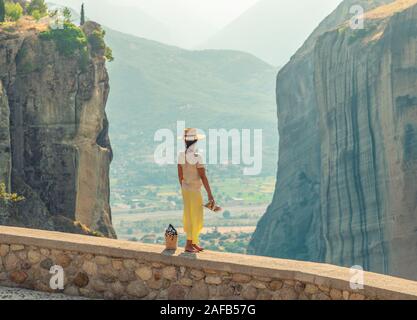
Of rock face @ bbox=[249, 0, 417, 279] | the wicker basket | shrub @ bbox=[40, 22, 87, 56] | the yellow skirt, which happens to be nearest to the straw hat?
the yellow skirt

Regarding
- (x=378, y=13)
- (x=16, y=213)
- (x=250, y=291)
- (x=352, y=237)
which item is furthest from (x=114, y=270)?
(x=378, y=13)

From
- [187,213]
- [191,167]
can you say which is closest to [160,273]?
[187,213]

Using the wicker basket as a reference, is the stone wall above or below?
below

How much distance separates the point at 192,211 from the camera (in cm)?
1623

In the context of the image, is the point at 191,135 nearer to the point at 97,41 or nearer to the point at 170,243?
the point at 170,243

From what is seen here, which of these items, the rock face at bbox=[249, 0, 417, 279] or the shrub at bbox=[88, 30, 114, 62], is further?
the rock face at bbox=[249, 0, 417, 279]

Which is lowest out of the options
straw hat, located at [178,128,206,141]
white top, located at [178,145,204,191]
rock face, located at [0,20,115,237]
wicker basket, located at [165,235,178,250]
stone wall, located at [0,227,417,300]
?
stone wall, located at [0,227,417,300]

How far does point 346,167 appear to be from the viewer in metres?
110

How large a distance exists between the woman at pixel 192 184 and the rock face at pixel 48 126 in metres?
54.0

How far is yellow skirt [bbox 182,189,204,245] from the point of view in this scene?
16219 mm

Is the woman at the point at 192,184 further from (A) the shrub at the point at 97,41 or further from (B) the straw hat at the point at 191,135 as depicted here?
(A) the shrub at the point at 97,41

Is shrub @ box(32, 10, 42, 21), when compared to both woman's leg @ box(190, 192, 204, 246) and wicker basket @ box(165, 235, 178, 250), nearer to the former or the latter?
woman's leg @ box(190, 192, 204, 246)

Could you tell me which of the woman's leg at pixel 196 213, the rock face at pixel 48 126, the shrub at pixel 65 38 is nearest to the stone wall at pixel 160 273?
the woman's leg at pixel 196 213

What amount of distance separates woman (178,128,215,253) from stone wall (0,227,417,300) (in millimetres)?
565
